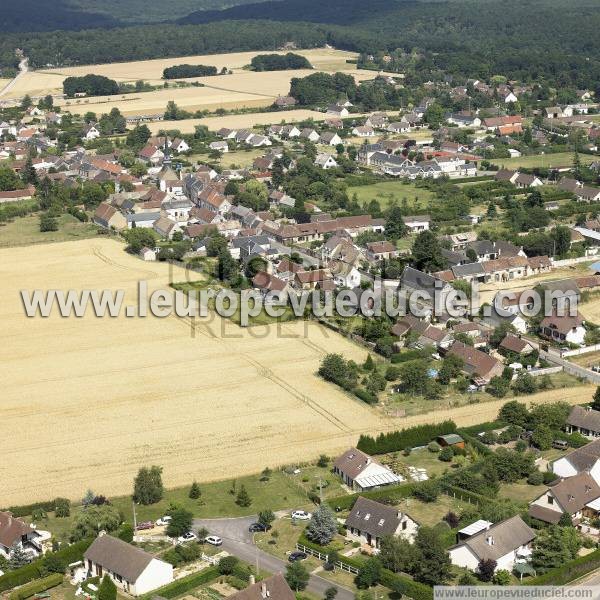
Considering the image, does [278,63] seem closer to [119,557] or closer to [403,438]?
[403,438]

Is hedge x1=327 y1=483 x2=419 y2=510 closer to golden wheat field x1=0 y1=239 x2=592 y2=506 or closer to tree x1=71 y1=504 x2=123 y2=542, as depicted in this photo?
golden wheat field x1=0 y1=239 x2=592 y2=506

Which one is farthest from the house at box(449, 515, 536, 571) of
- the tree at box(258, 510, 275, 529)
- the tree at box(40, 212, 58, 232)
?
the tree at box(40, 212, 58, 232)

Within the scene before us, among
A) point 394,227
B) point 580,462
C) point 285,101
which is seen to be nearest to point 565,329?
point 580,462

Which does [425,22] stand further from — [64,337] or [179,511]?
[179,511]

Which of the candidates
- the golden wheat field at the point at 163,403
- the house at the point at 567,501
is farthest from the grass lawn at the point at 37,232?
the house at the point at 567,501

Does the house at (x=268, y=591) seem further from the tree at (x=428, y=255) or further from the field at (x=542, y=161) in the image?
the field at (x=542, y=161)
